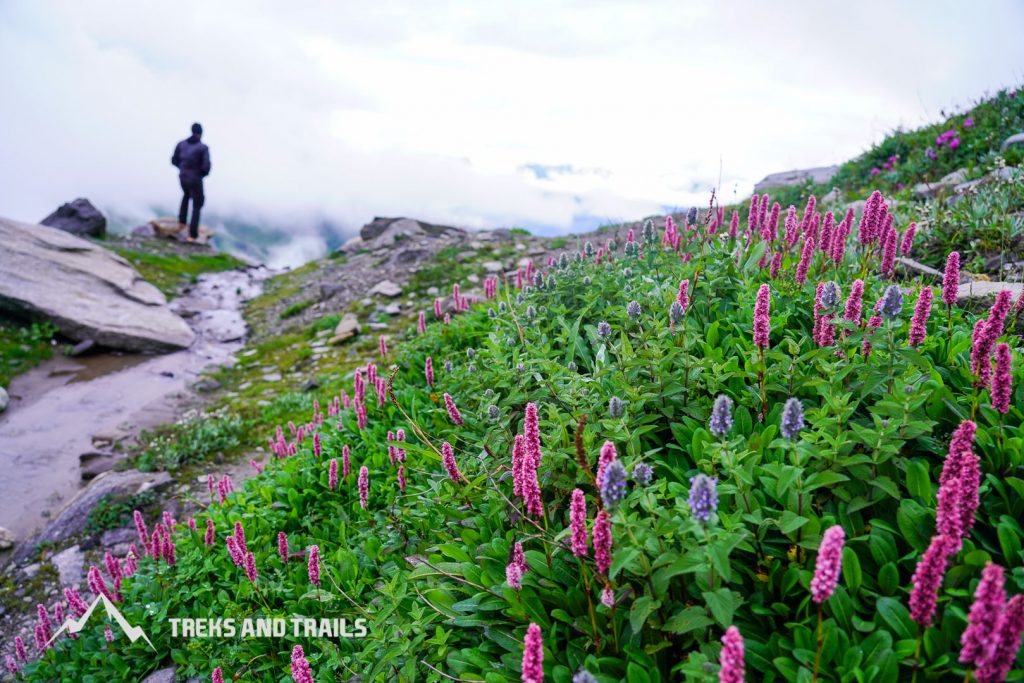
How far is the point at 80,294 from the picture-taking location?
14539 mm

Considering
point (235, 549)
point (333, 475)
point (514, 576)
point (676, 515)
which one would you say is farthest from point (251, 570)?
point (676, 515)

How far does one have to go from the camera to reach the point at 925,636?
6.56 ft

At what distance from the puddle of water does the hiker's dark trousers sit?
12290mm

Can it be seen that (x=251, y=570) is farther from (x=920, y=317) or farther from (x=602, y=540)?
(x=920, y=317)

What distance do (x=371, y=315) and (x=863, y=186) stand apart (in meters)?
11.5

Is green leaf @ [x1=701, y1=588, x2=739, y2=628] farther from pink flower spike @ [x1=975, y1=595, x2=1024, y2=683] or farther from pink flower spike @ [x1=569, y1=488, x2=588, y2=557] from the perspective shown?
pink flower spike @ [x1=975, y1=595, x2=1024, y2=683]

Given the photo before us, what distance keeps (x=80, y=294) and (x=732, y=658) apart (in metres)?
17.7

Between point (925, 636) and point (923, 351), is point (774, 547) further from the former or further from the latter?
point (923, 351)

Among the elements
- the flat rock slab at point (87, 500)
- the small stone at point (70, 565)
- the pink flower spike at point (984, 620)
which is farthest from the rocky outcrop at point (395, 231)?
the pink flower spike at point (984, 620)

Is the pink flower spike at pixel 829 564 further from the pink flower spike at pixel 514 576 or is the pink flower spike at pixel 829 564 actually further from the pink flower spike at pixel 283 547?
the pink flower spike at pixel 283 547

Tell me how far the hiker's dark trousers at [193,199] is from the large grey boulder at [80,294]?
8.69 m

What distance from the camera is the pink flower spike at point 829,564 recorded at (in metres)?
1.64

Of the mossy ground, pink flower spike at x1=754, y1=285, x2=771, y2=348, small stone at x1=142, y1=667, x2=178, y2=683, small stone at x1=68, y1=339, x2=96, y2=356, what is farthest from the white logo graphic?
the mossy ground

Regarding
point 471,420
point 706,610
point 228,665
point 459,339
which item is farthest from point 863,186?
point 228,665
